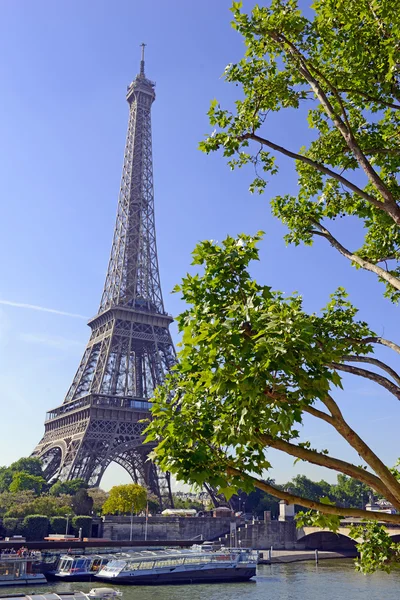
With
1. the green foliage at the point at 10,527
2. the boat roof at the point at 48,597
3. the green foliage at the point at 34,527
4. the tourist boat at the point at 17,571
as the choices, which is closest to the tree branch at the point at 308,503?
the boat roof at the point at 48,597

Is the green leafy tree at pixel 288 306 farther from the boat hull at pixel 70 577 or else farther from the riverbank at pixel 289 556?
the riverbank at pixel 289 556

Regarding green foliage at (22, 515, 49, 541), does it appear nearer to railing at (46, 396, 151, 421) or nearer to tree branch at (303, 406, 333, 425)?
railing at (46, 396, 151, 421)

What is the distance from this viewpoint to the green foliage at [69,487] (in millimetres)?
76062

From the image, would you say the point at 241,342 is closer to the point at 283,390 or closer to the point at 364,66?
the point at 283,390

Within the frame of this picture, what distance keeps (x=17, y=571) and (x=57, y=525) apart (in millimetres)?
21637

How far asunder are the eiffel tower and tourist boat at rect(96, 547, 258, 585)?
19858 millimetres

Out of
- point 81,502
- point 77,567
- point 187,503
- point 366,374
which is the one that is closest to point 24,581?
point 77,567

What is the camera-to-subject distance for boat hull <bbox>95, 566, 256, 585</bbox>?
4959 centimetres

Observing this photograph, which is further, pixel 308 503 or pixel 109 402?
pixel 109 402

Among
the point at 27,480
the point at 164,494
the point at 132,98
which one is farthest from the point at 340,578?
the point at 132,98

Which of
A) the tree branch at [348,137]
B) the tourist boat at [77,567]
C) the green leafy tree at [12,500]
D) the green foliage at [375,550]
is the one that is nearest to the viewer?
the tree branch at [348,137]

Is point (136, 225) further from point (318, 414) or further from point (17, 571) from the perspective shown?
point (318, 414)

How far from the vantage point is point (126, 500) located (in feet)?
247

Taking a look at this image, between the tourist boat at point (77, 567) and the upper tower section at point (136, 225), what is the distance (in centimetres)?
4344
